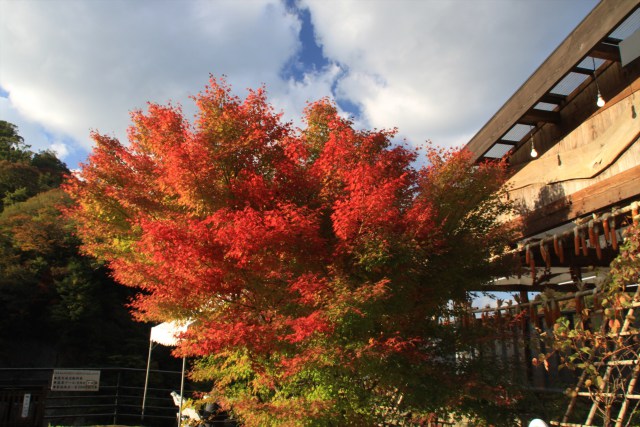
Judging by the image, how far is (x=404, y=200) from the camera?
6859 mm

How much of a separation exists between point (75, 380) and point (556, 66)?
39.2 ft

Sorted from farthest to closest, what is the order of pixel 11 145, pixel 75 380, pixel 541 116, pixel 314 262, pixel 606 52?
1. pixel 11 145
2. pixel 75 380
3. pixel 541 116
4. pixel 606 52
5. pixel 314 262

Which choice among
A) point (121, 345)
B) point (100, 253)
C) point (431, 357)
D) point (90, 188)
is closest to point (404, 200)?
point (431, 357)

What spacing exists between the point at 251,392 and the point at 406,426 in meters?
2.21

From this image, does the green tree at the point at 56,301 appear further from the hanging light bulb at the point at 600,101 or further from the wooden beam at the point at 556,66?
the hanging light bulb at the point at 600,101

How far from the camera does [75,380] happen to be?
1118 centimetres

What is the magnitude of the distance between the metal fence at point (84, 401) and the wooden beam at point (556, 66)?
26.0 feet

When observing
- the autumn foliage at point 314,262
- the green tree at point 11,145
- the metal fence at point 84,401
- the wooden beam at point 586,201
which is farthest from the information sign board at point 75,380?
the green tree at point 11,145

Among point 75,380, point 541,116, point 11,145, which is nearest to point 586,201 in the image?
point 541,116

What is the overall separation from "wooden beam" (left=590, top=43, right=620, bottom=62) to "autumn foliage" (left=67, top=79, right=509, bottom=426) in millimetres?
2402

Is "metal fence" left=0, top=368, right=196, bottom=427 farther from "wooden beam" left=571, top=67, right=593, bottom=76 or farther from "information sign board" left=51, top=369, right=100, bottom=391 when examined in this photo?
"wooden beam" left=571, top=67, right=593, bottom=76

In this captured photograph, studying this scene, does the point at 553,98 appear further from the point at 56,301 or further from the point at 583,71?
the point at 56,301

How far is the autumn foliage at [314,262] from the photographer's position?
18.0 ft

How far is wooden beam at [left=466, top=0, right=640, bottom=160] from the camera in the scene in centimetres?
694
